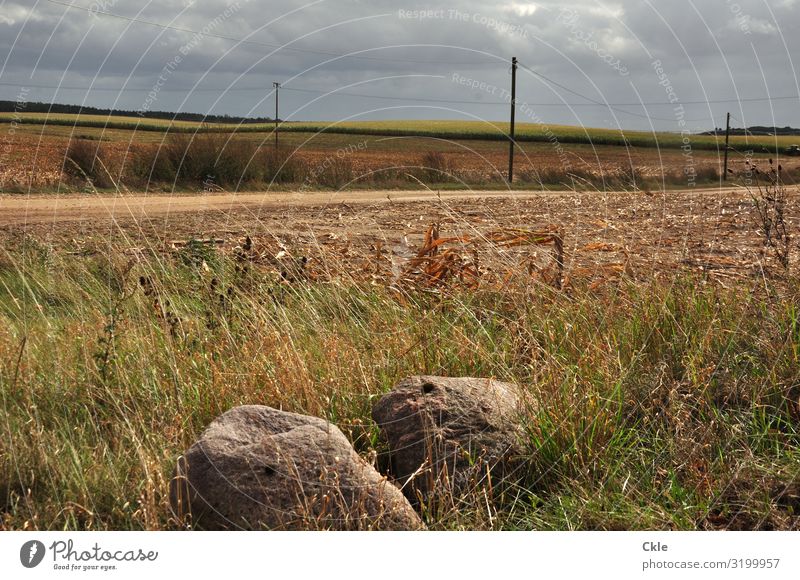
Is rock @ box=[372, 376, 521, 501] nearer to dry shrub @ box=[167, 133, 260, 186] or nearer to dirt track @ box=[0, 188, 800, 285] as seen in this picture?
dirt track @ box=[0, 188, 800, 285]

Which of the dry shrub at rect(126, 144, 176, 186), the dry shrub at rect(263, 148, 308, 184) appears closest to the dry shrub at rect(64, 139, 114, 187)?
the dry shrub at rect(126, 144, 176, 186)

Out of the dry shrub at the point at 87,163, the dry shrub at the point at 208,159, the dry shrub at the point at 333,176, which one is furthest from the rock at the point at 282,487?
the dry shrub at the point at 333,176

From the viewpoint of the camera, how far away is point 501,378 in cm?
478

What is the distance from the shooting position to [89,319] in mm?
6102

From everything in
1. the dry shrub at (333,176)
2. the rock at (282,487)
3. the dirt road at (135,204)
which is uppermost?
the dry shrub at (333,176)

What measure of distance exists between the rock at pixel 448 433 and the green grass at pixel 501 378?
0.37 feet

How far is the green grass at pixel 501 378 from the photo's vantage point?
11.9 feet

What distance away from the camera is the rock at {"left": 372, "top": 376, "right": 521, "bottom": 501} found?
3717 mm

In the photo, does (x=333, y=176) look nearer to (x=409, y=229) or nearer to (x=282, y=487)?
(x=409, y=229)

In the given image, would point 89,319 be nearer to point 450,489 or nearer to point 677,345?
point 450,489

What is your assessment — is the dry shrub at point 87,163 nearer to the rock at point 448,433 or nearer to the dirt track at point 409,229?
the dirt track at point 409,229

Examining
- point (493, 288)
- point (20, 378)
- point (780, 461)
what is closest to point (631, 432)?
point (780, 461)

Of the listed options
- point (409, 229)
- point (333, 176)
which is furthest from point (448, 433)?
point (333, 176)

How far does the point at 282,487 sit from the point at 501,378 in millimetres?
1808
